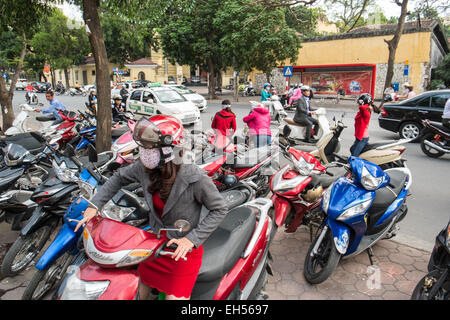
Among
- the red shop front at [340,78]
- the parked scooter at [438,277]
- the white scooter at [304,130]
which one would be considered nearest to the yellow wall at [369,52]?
the red shop front at [340,78]

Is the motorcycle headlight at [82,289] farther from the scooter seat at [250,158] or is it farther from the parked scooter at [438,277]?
the scooter seat at [250,158]

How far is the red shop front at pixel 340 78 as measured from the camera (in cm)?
2517

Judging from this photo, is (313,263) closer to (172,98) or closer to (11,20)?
(11,20)

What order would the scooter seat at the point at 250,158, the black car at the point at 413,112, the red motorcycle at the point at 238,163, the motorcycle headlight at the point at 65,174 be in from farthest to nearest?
1. the black car at the point at 413,112
2. the scooter seat at the point at 250,158
3. the red motorcycle at the point at 238,163
4. the motorcycle headlight at the point at 65,174

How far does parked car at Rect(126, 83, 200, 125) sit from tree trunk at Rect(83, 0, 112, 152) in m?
6.46

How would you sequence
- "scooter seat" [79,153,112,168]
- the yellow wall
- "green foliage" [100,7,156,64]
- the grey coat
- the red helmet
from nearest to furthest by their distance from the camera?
the red helmet → the grey coat → "scooter seat" [79,153,112,168] → the yellow wall → "green foliage" [100,7,156,64]

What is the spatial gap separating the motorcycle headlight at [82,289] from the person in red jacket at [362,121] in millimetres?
5231

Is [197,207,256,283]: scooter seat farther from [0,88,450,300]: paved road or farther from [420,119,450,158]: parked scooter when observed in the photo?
[420,119,450,158]: parked scooter

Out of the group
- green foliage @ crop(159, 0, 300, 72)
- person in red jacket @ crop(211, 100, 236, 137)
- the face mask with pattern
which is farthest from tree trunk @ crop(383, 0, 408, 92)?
the face mask with pattern

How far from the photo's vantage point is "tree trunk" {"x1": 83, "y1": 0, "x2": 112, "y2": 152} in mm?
5785

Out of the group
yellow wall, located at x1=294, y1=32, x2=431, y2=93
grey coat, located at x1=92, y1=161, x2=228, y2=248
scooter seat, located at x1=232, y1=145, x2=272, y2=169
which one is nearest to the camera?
grey coat, located at x1=92, y1=161, x2=228, y2=248

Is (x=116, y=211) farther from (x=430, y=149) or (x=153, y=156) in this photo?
(x=430, y=149)

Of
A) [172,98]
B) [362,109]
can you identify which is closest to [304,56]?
[172,98]
